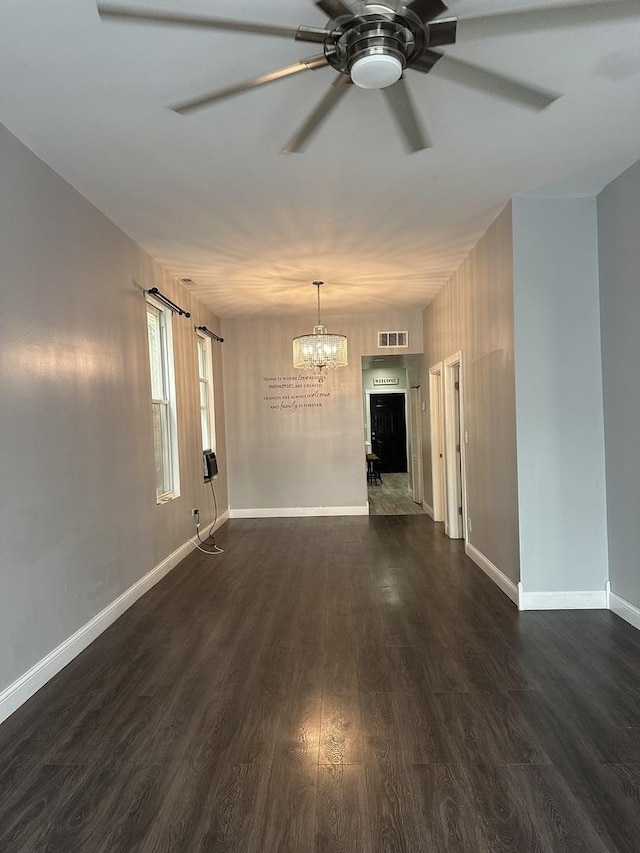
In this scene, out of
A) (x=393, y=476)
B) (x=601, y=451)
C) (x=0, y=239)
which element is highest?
(x=0, y=239)

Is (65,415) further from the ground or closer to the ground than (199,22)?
closer to the ground

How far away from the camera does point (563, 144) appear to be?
122 inches

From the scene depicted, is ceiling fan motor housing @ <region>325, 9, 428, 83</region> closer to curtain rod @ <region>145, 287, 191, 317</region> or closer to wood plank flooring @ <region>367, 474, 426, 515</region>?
curtain rod @ <region>145, 287, 191, 317</region>

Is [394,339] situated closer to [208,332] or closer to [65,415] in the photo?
[208,332]

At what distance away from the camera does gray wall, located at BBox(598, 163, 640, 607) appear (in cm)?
339

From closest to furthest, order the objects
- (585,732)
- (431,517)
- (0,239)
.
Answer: (585,732) < (0,239) < (431,517)

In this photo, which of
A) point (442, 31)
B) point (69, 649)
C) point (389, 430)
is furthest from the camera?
point (389, 430)

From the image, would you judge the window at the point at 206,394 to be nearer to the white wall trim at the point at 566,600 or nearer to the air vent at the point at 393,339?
the air vent at the point at 393,339

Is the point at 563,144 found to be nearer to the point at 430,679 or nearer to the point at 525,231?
the point at 525,231

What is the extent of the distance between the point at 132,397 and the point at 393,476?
10.5 m

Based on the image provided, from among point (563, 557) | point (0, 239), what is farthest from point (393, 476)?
point (0, 239)

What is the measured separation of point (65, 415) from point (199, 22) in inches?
91.9

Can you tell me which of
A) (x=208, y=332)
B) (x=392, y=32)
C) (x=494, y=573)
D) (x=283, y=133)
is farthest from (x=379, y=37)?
(x=208, y=332)

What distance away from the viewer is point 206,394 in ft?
23.5
